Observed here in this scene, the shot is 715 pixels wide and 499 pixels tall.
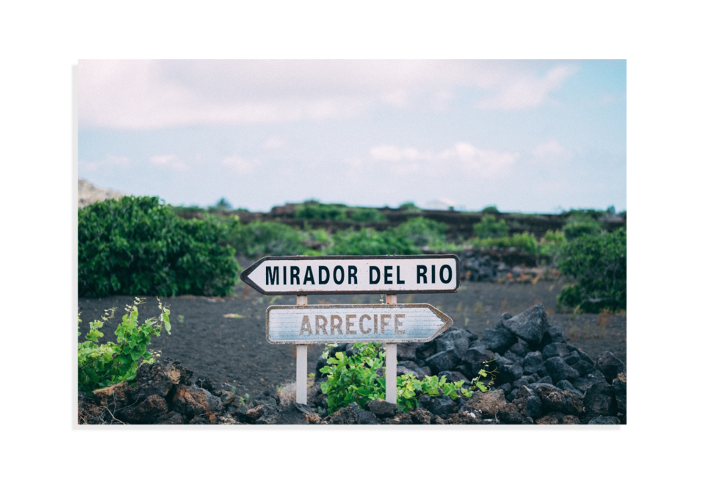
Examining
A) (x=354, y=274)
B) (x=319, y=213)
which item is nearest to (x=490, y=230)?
(x=319, y=213)

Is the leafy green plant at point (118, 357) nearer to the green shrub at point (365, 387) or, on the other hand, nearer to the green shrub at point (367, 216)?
the green shrub at point (365, 387)

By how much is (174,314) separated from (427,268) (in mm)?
5163

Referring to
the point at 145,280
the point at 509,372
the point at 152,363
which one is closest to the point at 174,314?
the point at 145,280

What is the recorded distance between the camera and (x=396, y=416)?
5148 mm

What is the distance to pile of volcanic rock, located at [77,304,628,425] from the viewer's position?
199 inches

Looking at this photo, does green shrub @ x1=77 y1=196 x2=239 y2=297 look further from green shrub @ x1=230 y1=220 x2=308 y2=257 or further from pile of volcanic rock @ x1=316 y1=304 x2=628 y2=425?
green shrub @ x1=230 y1=220 x2=308 y2=257

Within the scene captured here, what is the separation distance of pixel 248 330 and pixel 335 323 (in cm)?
388

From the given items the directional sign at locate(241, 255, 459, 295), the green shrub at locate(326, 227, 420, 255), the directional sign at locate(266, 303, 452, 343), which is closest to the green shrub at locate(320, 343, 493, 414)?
the directional sign at locate(266, 303, 452, 343)

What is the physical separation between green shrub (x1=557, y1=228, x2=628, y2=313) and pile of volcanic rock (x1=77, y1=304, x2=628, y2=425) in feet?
17.2

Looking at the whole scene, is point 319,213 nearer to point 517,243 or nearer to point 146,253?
point 517,243

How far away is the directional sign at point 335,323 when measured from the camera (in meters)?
5.13

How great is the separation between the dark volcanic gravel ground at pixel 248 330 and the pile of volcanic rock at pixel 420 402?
0.86 meters

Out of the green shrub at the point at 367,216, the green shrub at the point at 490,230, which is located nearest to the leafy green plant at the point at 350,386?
the green shrub at the point at 490,230

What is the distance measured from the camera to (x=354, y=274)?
5.11 meters
